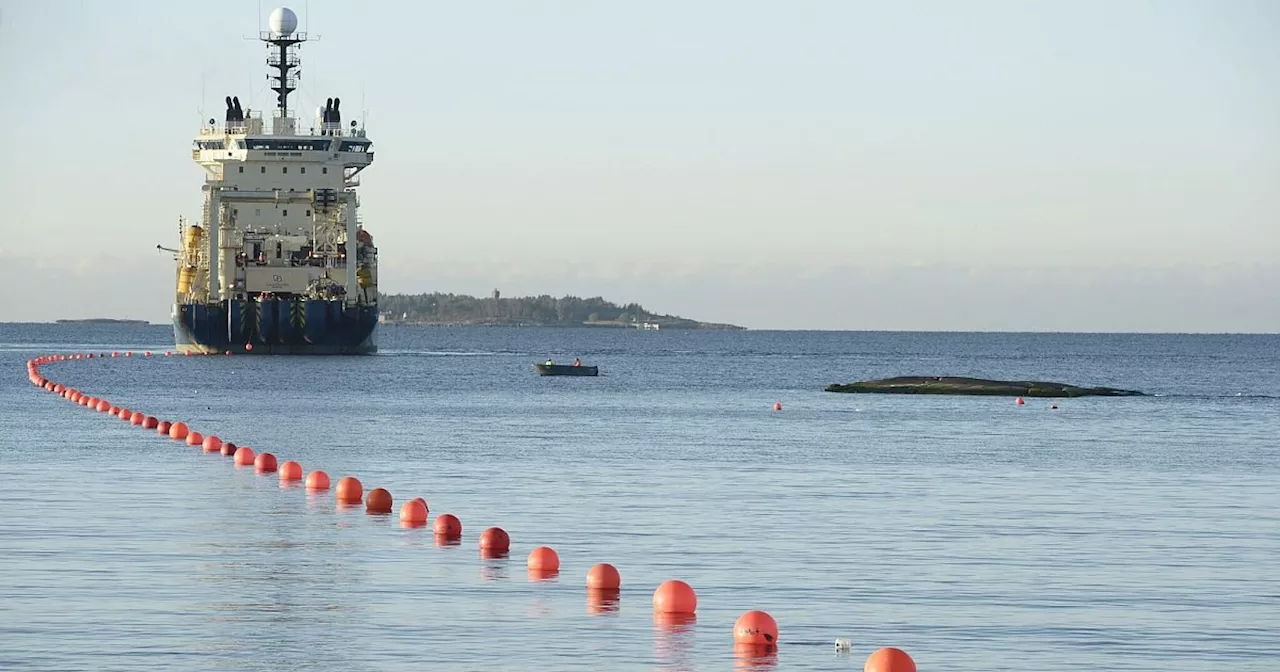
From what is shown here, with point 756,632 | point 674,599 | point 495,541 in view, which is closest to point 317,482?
point 495,541

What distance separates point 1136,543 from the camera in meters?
27.6

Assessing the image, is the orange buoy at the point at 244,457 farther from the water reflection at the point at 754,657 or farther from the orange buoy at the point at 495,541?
the water reflection at the point at 754,657

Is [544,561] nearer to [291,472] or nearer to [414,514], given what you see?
[414,514]

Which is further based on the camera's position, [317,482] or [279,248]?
[279,248]

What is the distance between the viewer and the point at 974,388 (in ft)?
282

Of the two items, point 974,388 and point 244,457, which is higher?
point 974,388

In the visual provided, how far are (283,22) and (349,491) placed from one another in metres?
105

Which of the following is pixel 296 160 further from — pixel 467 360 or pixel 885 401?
A: pixel 885 401

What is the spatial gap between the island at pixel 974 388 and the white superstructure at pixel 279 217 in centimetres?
3865

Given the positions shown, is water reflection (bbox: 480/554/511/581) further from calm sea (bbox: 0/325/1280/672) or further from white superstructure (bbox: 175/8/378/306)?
white superstructure (bbox: 175/8/378/306)

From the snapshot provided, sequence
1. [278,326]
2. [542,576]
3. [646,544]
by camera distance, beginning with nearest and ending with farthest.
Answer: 1. [542,576]
2. [646,544]
3. [278,326]

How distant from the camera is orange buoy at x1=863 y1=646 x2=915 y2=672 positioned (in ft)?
53.9

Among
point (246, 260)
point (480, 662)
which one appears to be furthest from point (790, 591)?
point (246, 260)

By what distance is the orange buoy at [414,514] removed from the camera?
2905 centimetres
